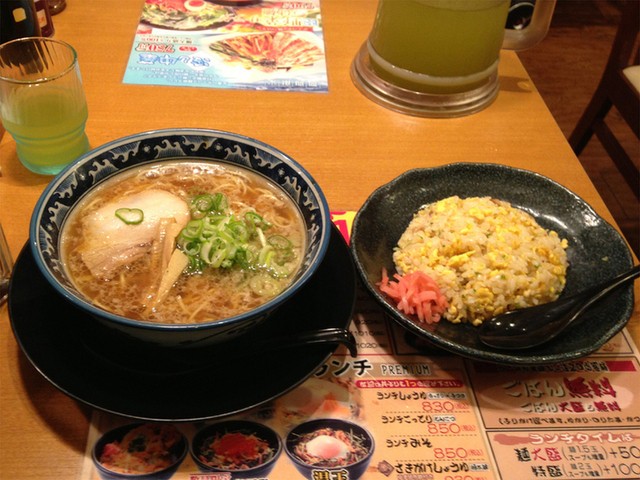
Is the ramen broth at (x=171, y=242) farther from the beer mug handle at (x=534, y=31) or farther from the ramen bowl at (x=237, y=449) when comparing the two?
the beer mug handle at (x=534, y=31)

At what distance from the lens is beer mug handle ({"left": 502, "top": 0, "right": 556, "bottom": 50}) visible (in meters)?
1.74

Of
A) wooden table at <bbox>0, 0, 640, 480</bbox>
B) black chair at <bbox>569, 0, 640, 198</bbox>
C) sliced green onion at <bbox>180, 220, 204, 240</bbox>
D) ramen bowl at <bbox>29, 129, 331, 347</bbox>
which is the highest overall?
ramen bowl at <bbox>29, 129, 331, 347</bbox>

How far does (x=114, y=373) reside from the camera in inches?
35.1

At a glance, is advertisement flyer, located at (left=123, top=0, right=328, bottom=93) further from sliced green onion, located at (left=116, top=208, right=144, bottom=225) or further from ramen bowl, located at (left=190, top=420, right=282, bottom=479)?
ramen bowl, located at (left=190, top=420, right=282, bottom=479)

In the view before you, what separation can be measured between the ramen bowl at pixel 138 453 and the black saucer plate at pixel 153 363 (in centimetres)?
10

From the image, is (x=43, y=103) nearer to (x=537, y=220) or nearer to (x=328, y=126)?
(x=328, y=126)

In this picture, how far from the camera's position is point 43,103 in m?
1.34

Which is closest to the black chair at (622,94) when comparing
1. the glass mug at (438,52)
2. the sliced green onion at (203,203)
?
the glass mug at (438,52)

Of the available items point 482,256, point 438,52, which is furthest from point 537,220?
point 438,52

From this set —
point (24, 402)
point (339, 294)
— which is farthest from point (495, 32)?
point (24, 402)

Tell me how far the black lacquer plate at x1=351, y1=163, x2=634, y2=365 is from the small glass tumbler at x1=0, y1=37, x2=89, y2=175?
779mm

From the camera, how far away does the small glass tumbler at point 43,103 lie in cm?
131

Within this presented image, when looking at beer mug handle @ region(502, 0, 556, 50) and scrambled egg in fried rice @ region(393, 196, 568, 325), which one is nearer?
scrambled egg in fried rice @ region(393, 196, 568, 325)

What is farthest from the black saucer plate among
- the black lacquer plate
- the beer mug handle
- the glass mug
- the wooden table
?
the beer mug handle
